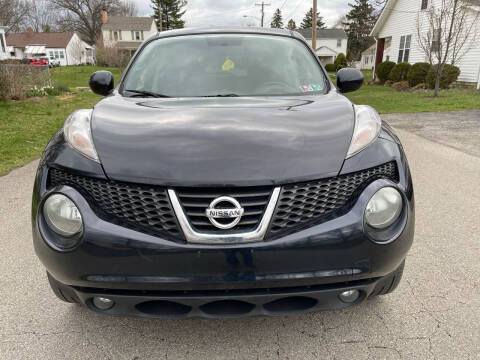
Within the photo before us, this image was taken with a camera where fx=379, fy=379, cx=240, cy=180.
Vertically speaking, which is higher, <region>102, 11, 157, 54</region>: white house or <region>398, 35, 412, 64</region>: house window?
<region>102, 11, 157, 54</region>: white house

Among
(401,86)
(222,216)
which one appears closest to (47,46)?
(401,86)

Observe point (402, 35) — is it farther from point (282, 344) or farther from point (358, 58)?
point (358, 58)

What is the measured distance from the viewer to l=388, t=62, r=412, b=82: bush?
68.9 ft

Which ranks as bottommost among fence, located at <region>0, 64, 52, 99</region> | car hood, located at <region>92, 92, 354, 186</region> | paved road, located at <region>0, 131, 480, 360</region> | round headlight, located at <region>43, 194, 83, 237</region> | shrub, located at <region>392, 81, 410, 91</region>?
shrub, located at <region>392, 81, 410, 91</region>

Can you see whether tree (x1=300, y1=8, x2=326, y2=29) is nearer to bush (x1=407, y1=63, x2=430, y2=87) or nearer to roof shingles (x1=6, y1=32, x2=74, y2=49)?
roof shingles (x1=6, y1=32, x2=74, y2=49)

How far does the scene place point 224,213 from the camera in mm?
1569

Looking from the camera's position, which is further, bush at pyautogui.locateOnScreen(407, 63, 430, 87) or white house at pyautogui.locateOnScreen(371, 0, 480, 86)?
bush at pyautogui.locateOnScreen(407, 63, 430, 87)

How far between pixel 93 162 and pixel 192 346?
1078 mm

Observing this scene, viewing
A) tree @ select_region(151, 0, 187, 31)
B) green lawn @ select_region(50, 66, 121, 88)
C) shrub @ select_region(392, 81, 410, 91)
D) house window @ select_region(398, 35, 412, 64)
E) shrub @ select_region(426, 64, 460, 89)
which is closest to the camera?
shrub @ select_region(426, 64, 460, 89)

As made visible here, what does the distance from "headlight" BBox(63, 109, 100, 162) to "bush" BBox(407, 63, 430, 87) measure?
1989cm

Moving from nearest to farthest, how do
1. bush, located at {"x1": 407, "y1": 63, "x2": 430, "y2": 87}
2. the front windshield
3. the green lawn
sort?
the front windshield, bush, located at {"x1": 407, "y1": 63, "x2": 430, "y2": 87}, the green lawn

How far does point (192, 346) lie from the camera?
1992mm

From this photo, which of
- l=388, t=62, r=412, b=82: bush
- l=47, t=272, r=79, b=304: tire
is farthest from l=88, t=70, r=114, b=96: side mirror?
l=388, t=62, r=412, b=82: bush

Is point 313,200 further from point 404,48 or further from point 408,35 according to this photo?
point 404,48
